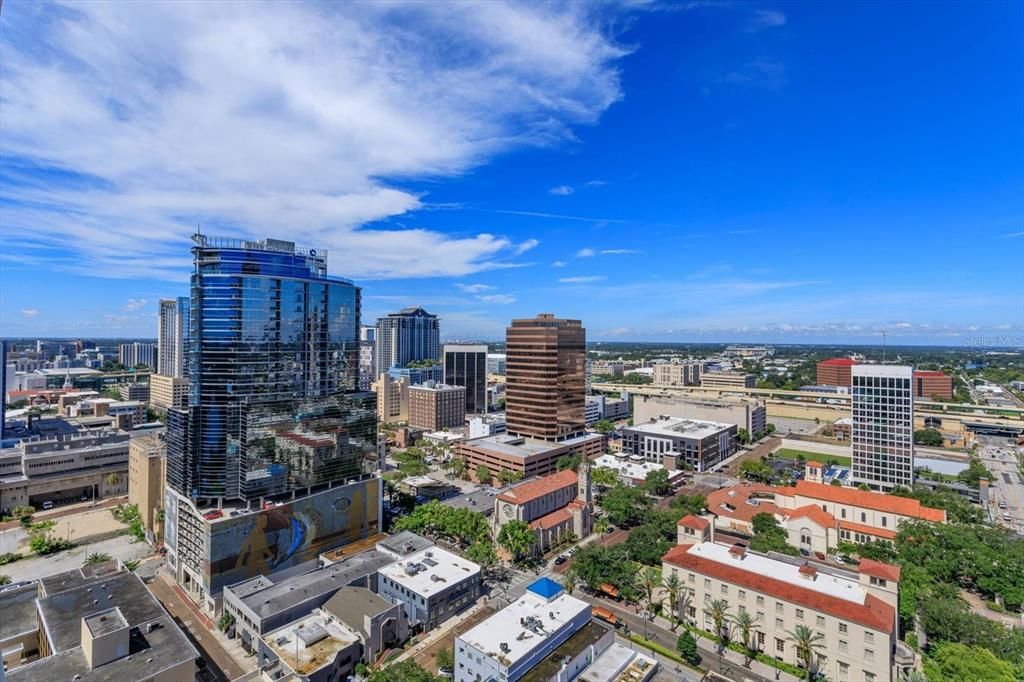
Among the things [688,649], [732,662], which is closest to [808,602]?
[732,662]

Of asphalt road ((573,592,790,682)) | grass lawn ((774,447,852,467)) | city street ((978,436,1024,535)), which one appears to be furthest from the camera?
grass lawn ((774,447,852,467))

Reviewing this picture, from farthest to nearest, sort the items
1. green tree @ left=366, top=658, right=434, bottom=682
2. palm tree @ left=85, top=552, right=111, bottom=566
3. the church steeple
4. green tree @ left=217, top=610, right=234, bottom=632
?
the church steeple
palm tree @ left=85, top=552, right=111, bottom=566
green tree @ left=217, top=610, right=234, bottom=632
green tree @ left=366, top=658, right=434, bottom=682

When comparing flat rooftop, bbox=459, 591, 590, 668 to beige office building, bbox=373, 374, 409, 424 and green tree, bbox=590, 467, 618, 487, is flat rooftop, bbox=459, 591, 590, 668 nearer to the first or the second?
green tree, bbox=590, 467, 618, 487

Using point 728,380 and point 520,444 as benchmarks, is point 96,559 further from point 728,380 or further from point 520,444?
point 728,380

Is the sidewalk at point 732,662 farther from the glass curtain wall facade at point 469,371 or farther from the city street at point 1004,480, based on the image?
the glass curtain wall facade at point 469,371

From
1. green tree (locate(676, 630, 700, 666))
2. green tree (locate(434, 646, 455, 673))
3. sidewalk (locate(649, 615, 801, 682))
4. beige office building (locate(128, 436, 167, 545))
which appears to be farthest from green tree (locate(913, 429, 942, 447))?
beige office building (locate(128, 436, 167, 545))

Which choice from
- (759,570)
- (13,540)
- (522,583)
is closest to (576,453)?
(522,583)
